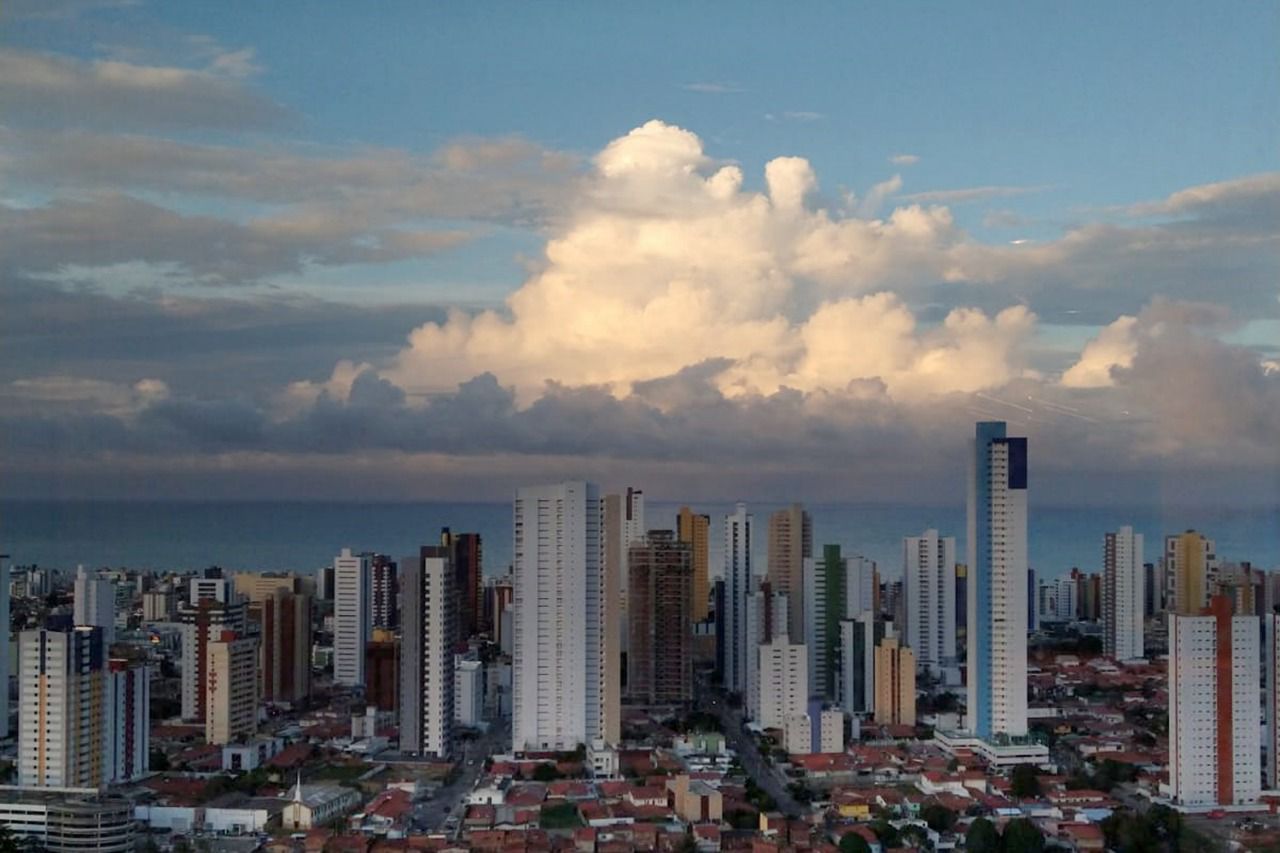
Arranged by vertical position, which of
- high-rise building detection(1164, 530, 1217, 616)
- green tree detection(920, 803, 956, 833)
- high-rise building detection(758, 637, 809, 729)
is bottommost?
green tree detection(920, 803, 956, 833)

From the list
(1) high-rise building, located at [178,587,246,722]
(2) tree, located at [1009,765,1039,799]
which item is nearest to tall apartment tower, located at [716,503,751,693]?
(2) tree, located at [1009,765,1039,799]

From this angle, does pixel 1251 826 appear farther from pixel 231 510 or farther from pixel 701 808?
pixel 231 510

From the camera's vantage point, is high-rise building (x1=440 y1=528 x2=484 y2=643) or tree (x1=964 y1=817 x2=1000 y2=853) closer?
tree (x1=964 y1=817 x2=1000 y2=853)

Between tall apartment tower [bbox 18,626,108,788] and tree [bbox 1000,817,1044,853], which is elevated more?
tall apartment tower [bbox 18,626,108,788]

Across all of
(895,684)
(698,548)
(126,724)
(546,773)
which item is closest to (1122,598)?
(895,684)

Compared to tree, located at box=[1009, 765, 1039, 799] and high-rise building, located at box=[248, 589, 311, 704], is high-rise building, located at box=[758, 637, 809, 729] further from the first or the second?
high-rise building, located at box=[248, 589, 311, 704]

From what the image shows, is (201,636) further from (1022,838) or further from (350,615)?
(1022,838)

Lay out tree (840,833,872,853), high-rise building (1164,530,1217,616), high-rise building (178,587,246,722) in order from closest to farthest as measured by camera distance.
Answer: tree (840,833,872,853), high-rise building (1164,530,1217,616), high-rise building (178,587,246,722)

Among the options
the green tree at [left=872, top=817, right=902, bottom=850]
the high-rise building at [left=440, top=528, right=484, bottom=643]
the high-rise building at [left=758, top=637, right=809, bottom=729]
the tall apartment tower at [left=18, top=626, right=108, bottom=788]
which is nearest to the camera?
the green tree at [left=872, top=817, right=902, bottom=850]
